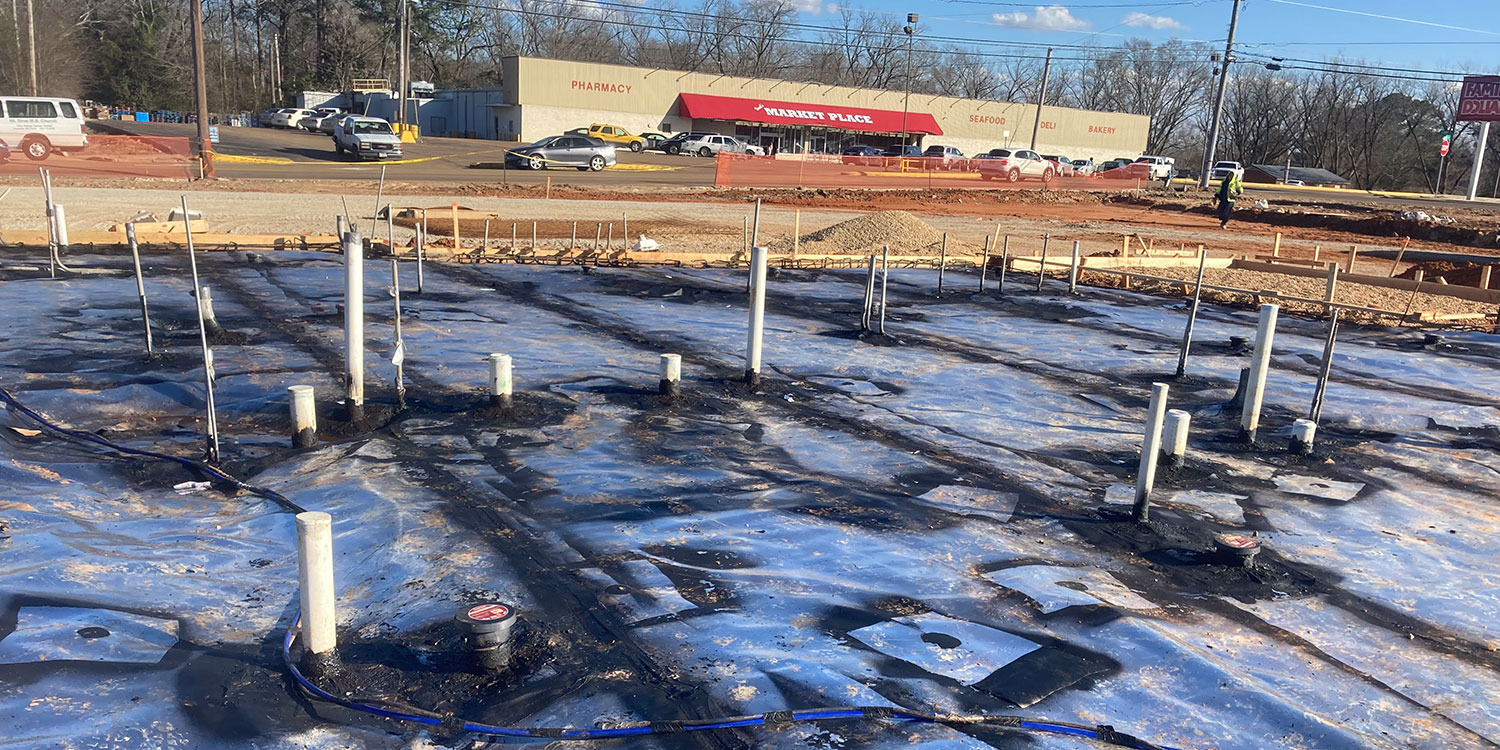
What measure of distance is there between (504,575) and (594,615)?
69 centimetres

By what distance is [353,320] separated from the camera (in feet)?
25.9

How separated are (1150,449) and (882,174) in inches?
1550

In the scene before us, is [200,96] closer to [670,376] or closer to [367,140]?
[367,140]

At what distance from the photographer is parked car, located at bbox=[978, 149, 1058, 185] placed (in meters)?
51.1

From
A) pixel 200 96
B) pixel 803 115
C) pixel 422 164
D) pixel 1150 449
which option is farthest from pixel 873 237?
pixel 803 115

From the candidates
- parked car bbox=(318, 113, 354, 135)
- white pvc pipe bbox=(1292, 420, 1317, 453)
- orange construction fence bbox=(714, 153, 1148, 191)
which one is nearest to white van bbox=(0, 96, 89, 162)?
orange construction fence bbox=(714, 153, 1148, 191)

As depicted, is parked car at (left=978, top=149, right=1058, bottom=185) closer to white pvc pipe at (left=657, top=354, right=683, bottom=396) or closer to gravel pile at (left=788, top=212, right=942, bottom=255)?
gravel pile at (left=788, top=212, right=942, bottom=255)

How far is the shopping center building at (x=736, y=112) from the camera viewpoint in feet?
199

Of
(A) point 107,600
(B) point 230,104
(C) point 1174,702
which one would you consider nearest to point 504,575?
(A) point 107,600

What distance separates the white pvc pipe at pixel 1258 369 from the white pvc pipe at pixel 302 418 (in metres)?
7.31

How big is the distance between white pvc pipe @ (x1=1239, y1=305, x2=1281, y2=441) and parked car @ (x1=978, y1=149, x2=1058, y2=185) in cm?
4301

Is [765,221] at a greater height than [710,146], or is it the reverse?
[710,146]

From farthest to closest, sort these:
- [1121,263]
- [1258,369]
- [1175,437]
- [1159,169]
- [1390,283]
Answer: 1. [1159,169]
2. [1121,263]
3. [1390,283]
4. [1258,369]
5. [1175,437]

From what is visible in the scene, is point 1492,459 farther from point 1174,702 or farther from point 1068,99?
point 1068,99
